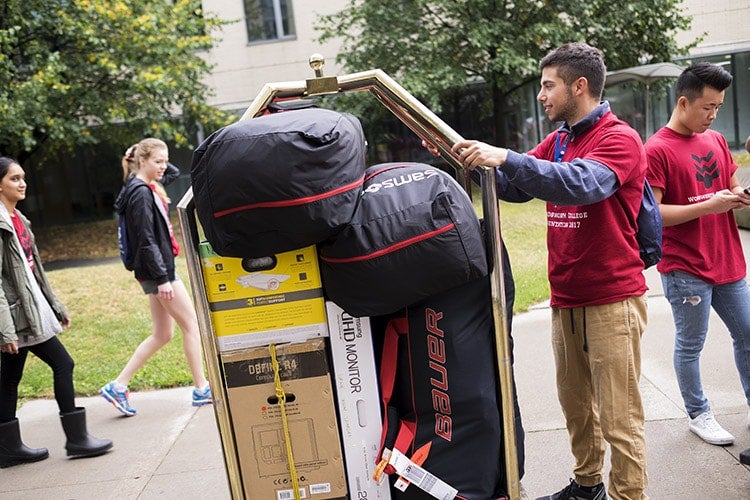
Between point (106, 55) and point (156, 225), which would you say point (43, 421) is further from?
point (106, 55)

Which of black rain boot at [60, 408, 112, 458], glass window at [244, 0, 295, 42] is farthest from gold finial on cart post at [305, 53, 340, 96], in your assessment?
glass window at [244, 0, 295, 42]

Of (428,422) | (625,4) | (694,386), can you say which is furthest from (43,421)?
(625,4)

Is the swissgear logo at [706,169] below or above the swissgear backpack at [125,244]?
above

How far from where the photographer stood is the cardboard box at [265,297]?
94.4 inches

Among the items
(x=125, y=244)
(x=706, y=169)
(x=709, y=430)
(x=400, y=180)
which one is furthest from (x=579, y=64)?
(x=125, y=244)

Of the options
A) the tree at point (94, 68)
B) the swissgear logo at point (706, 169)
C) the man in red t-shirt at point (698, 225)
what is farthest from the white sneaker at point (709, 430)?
the tree at point (94, 68)

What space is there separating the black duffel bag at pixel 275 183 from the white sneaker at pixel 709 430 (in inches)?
104

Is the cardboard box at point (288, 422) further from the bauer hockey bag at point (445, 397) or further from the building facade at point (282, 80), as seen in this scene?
the building facade at point (282, 80)

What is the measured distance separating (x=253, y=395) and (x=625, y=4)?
48.6 feet

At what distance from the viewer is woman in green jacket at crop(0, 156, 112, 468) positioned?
4.14 metres

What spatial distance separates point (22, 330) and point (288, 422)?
2.37 meters

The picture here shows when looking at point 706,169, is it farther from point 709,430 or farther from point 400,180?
point 400,180

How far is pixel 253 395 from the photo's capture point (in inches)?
98.3

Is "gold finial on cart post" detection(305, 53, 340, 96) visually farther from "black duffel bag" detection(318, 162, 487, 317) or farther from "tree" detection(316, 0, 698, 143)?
"tree" detection(316, 0, 698, 143)
